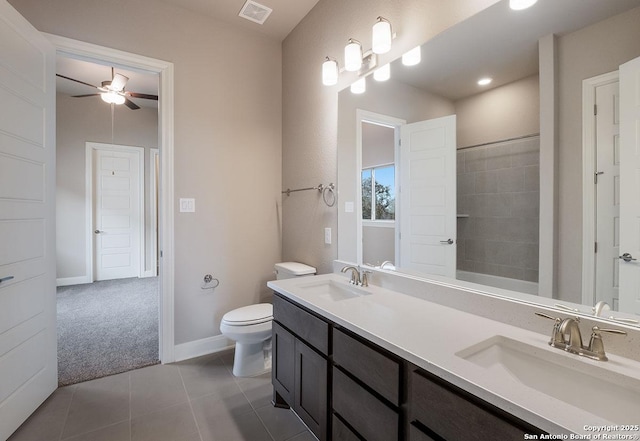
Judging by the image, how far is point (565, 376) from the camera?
86 cm

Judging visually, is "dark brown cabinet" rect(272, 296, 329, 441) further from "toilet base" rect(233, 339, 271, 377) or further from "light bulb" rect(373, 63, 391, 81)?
"light bulb" rect(373, 63, 391, 81)

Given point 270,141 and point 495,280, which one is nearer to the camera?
point 495,280

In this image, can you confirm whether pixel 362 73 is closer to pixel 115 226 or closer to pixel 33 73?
pixel 33 73

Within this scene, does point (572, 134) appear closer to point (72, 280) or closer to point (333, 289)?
point (333, 289)

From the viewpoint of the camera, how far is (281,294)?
5.64 ft

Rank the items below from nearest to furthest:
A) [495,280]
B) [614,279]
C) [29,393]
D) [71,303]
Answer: [614,279]
[495,280]
[29,393]
[71,303]

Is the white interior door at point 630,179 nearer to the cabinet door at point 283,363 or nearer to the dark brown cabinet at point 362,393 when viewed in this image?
the dark brown cabinet at point 362,393

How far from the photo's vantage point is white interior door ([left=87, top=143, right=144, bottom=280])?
15.8 ft

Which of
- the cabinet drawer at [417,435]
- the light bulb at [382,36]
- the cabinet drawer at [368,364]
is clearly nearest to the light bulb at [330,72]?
the light bulb at [382,36]

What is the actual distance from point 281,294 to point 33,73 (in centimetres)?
203

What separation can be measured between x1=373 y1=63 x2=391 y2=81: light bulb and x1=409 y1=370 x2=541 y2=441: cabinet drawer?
1.64m

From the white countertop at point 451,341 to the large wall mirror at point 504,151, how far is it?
21 cm

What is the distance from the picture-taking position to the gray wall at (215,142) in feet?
7.49

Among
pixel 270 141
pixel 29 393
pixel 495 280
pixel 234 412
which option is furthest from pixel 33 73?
pixel 495 280
